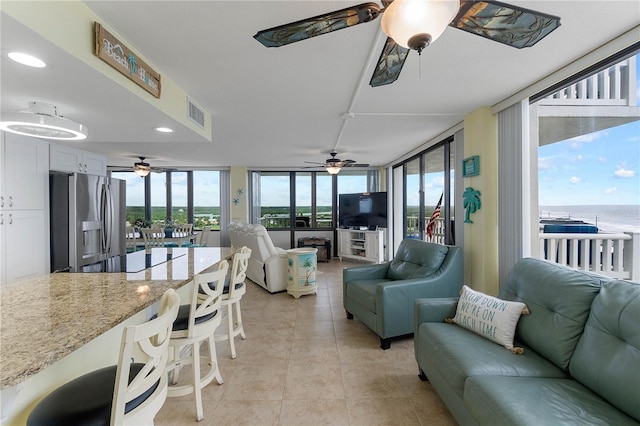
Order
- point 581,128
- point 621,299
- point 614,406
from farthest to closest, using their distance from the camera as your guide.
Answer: point 581,128 → point 621,299 → point 614,406

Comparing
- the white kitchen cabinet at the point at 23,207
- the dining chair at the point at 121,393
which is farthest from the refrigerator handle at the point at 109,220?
the dining chair at the point at 121,393

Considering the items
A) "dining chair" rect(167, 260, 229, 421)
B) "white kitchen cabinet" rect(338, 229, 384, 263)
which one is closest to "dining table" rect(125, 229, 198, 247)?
"white kitchen cabinet" rect(338, 229, 384, 263)

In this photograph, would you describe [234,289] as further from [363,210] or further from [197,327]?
[363,210]

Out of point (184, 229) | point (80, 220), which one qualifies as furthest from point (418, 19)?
point (184, 229)

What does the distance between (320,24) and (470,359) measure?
1.93 meters

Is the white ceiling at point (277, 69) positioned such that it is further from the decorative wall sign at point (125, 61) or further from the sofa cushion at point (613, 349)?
the sofa cushion at point (613, 349)

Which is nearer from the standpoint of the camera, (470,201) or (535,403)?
(535,403)

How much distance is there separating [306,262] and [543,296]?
2965 mm

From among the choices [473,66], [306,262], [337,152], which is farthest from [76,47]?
[337,152]

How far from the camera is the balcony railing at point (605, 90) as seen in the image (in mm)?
2664

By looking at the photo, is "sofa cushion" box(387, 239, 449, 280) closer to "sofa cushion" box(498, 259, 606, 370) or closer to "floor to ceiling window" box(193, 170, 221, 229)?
"sofa cushion" box(498, 259, 606, 370)

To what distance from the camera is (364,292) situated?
308cm

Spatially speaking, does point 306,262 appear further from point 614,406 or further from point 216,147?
point 614,406

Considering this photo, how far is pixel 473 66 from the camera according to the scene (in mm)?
2230
